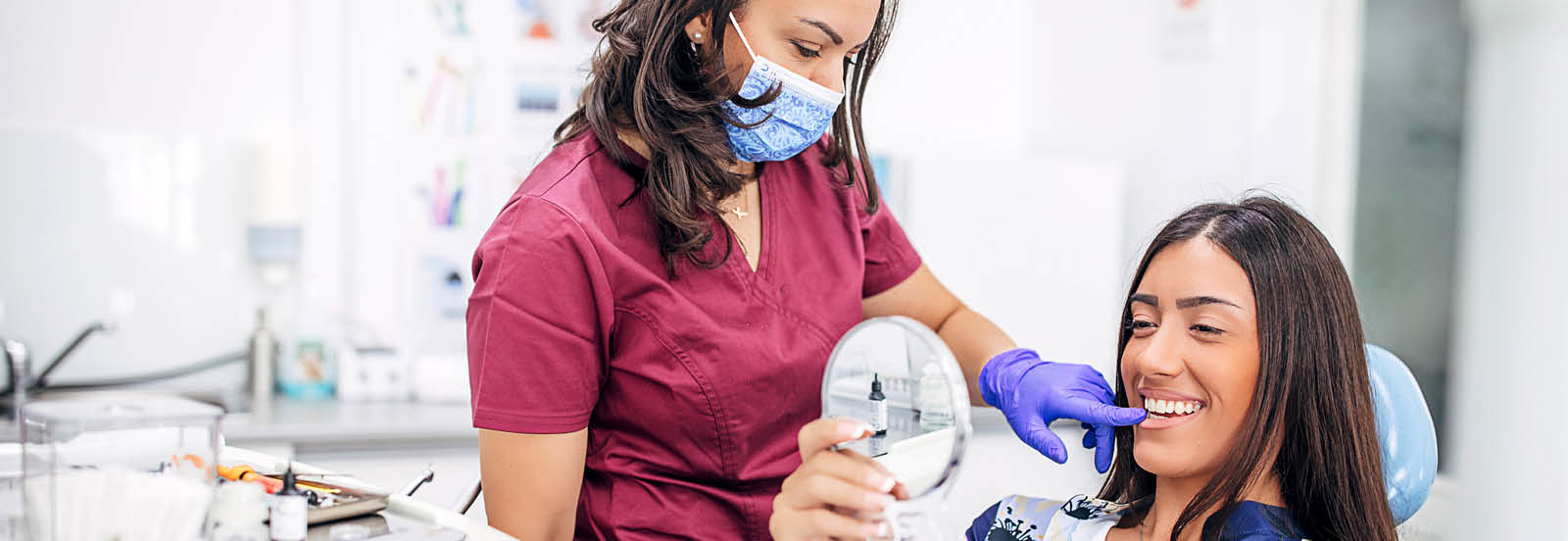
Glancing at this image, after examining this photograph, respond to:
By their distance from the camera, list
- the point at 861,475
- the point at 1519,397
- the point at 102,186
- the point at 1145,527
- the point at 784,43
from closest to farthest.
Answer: the point at 861,475
the point at 784,43
the point at 1145,527
the point at 1519,397
the point at 102,186

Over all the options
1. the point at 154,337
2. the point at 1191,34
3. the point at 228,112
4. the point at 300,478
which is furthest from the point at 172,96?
the point at 1191,34

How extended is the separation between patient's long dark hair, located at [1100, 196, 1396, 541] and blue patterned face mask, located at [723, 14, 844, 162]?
50 cm

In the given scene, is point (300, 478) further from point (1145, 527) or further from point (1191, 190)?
point (1191, 190)

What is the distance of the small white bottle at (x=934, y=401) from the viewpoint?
3.52 ft

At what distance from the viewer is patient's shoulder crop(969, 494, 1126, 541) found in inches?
63.3

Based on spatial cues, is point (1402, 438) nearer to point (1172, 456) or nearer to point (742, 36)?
point (1172, 456)

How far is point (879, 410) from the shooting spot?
43.6 inches

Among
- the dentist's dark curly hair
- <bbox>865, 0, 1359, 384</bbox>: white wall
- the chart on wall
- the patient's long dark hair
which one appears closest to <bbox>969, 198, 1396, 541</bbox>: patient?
the patient's long dark hair

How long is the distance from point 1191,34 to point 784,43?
76.3 inches

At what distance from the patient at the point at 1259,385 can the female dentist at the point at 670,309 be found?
0.30 ft

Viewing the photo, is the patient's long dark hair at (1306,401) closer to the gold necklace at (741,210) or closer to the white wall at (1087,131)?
the gold necklace at (741,210)

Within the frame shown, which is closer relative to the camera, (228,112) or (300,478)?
(300,478)

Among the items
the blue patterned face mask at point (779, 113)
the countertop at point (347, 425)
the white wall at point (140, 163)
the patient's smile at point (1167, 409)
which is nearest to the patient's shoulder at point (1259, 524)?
the patient's smile at point (1167, 409)

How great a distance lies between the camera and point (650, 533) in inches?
56.6
